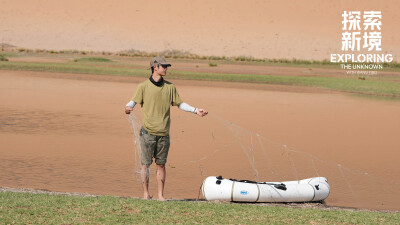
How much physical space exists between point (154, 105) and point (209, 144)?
31.8 ft

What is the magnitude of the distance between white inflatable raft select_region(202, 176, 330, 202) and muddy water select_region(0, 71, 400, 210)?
41.2 inches

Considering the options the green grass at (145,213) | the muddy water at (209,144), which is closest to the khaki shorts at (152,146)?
the green grass at (145,213)

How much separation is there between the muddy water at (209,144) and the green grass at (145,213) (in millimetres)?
3158

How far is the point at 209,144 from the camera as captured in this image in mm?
19438

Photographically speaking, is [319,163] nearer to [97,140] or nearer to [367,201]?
[367,201]

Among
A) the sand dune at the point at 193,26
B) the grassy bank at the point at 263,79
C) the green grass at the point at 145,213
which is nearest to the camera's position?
the green grass at the point at 145,213

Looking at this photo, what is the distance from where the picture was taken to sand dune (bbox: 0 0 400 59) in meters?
94.3

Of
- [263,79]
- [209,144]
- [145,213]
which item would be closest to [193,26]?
[263,79]

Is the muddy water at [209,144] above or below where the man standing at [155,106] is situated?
below

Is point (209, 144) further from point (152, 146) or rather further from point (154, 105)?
A: point (154, 105)

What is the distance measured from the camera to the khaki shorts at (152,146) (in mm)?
9922

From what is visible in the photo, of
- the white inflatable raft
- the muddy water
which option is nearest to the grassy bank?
the muddy water

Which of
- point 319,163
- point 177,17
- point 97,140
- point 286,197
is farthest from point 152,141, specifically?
point 177,17

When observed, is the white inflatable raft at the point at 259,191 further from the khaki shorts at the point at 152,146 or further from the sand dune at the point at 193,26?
the sand dune at the point at 193,26
